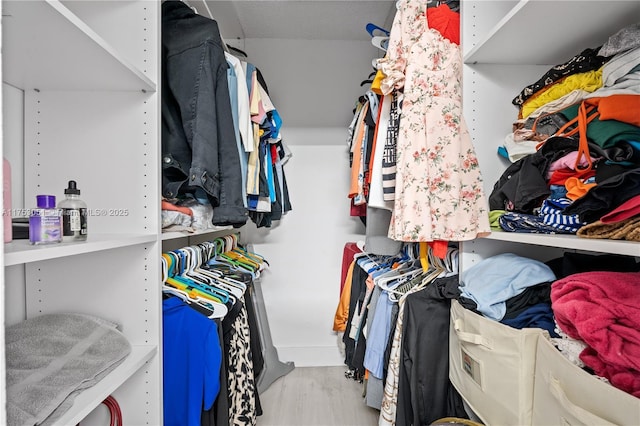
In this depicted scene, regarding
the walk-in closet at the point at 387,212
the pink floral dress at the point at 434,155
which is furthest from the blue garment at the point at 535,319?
the pink floral dress at the point at 434,155

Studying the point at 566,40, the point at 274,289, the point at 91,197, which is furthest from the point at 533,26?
the point at 274,289

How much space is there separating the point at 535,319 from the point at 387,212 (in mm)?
878

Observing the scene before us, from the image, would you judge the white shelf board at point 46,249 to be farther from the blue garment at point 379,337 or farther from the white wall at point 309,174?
the white wall at point 309,174

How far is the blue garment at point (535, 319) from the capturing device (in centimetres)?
86

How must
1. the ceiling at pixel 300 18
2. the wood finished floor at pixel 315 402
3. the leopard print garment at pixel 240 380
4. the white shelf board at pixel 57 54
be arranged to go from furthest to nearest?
the ceiling at pixel 300 18 → the wood finished floor at pixel 315 402 → the leopard print garment at pixel 240 380 → the white shelf board at pixel 57 54

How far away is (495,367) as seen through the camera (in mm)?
867

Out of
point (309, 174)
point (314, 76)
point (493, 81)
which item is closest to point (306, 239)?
point (309, 174)

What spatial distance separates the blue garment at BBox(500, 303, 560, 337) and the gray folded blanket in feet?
3.22

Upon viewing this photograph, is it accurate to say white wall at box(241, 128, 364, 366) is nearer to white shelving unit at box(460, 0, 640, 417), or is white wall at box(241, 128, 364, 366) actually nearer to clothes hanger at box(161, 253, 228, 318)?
clothes hanger at box(161, 253, 228, 318)

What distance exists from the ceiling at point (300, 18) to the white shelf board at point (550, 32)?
1.38 meters

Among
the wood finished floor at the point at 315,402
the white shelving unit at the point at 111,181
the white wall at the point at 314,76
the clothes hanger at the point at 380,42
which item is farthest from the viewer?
the white wall at the point at 314,76

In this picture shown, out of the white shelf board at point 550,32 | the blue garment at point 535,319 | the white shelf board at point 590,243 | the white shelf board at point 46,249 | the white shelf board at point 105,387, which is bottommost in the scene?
the white shelf board at point 105,387

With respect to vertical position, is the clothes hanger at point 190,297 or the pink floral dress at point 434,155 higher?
the pink floral dress at point 434,155

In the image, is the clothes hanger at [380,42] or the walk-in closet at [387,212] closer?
the walk-in closet at [387,212]
